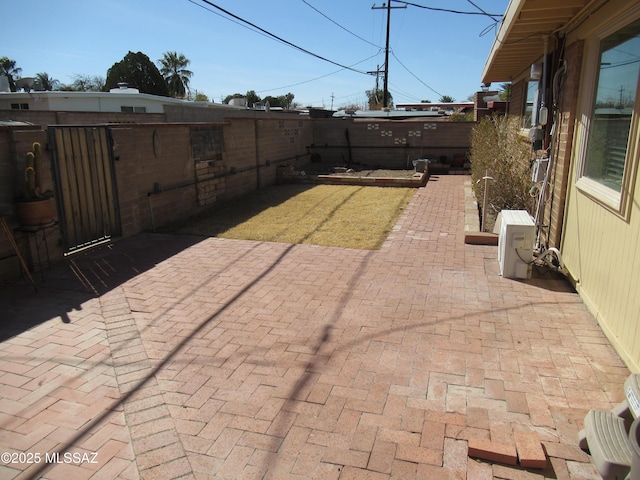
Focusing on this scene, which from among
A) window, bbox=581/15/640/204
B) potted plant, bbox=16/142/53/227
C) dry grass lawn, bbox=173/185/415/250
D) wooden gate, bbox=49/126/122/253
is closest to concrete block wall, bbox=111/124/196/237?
wooden gate, bbox=49/126/122/253

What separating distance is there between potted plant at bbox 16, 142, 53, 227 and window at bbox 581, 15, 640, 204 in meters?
6.06

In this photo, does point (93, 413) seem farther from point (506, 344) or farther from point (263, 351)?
point (506, 344)

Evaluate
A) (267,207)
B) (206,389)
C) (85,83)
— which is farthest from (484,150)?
(85,83)

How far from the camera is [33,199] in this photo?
215 inches

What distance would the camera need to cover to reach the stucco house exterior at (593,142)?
11.8 ft

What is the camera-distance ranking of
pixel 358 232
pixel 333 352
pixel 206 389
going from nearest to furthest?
1. pixel 206 389
2. pixel 333 352
3. pixel 358 232

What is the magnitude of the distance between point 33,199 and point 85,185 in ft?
3.95

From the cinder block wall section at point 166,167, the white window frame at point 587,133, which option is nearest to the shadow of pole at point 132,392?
the cinder block wall section at point 166,167

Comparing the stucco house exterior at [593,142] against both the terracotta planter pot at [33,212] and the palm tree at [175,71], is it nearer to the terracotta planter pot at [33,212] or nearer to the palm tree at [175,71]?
the terracotta planter pot at [33,212]

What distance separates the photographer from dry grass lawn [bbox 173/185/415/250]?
7.64m

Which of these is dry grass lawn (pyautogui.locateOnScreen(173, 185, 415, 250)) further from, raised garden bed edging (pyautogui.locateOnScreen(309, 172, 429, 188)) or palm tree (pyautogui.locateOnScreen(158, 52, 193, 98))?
palm tree (pyautogui.locateOnScreen(158, 52, 193, 98))

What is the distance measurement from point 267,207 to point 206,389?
284 inches

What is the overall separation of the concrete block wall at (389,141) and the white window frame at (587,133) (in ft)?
38.0

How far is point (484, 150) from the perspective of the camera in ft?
30.9
